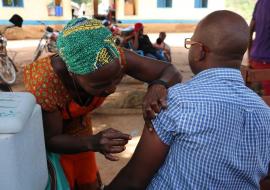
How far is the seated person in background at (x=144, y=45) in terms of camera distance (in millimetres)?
7320

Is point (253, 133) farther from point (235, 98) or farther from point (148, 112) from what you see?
point (148, 112)

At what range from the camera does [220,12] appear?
1302 millimetres

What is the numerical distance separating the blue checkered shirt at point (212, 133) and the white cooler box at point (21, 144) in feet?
1.25

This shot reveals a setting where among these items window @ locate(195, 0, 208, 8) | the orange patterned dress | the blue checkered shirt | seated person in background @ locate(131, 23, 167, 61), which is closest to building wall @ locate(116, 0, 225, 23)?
window @ locate(195, 0, 208, 8)

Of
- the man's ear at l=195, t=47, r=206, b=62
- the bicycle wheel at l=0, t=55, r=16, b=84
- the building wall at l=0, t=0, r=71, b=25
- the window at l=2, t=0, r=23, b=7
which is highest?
the window at l=2, t=0, r=23, b=7

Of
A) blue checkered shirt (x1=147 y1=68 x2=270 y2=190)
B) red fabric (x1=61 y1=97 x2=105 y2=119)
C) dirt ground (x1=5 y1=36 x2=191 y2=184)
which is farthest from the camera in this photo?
dirt ground (x1=5 y1=36 x2=191 y2=184)

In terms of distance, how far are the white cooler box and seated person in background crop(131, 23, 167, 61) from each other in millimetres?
6213

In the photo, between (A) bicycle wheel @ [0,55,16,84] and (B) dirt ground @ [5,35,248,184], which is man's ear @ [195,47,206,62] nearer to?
(B) dirt ground @ [5,35,248,184]

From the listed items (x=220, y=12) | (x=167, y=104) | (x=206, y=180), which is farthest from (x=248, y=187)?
(x=220, y=12)

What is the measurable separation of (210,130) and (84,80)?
0.54m

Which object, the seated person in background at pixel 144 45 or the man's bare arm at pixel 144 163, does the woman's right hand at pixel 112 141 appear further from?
the seated person in background at pixel 144 45

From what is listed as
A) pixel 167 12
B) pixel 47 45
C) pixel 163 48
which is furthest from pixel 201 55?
pixel 167 12

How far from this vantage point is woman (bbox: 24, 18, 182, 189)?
132 centimetres

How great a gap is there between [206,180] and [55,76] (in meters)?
0.76
